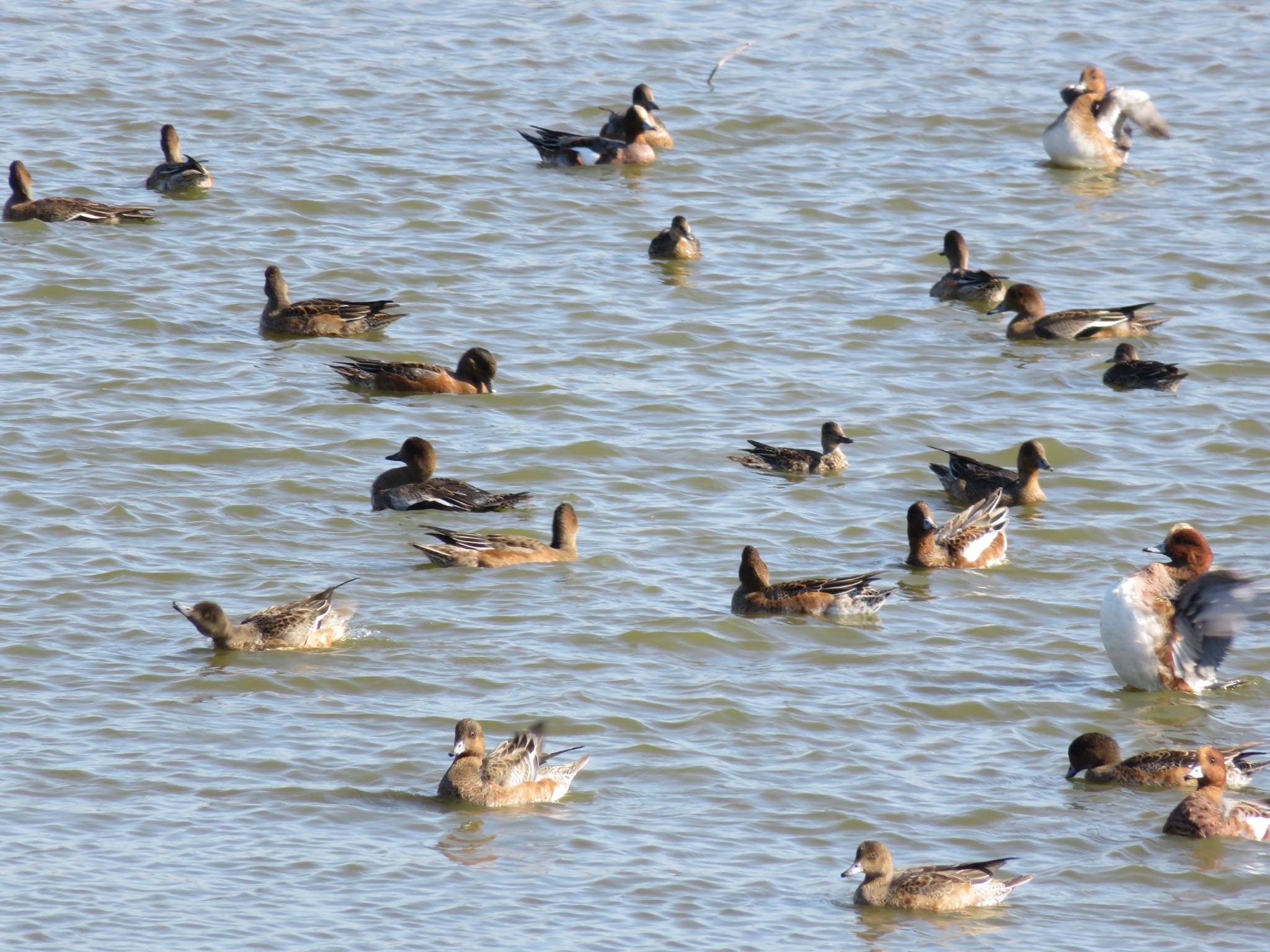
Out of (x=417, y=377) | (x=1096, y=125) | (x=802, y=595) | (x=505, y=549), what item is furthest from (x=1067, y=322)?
(x=505, y=549)

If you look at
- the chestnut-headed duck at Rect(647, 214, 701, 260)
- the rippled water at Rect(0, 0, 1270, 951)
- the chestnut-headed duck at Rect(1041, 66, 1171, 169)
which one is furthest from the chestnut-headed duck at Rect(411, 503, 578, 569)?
the chestnut-headed duck at Rect(1041, 66, 1171, 169)

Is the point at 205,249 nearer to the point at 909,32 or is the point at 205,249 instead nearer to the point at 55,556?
the point at 55,556

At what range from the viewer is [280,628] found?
1058 cm

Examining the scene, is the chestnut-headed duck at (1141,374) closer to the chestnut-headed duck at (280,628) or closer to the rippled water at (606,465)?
the rippled water at (606,465)

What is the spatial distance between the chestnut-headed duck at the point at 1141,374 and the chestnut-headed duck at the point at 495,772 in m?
8.51

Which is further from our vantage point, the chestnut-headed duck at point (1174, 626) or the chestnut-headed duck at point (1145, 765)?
the chestnut-headed duck at point (1174, 626)

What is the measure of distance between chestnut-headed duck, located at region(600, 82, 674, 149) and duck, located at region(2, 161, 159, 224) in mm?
5969

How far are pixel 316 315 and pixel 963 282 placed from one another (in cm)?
595

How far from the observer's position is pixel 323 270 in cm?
1808

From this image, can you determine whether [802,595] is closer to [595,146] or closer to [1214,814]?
[1214,814]

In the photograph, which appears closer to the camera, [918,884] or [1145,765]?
[918,884]

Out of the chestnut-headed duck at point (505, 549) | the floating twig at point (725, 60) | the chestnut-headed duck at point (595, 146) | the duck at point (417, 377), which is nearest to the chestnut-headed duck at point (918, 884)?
the chestnut-headed duck at point (505, 549)

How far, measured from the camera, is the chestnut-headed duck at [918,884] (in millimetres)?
8164

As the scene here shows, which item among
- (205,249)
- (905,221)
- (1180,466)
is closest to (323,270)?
(205,249)
